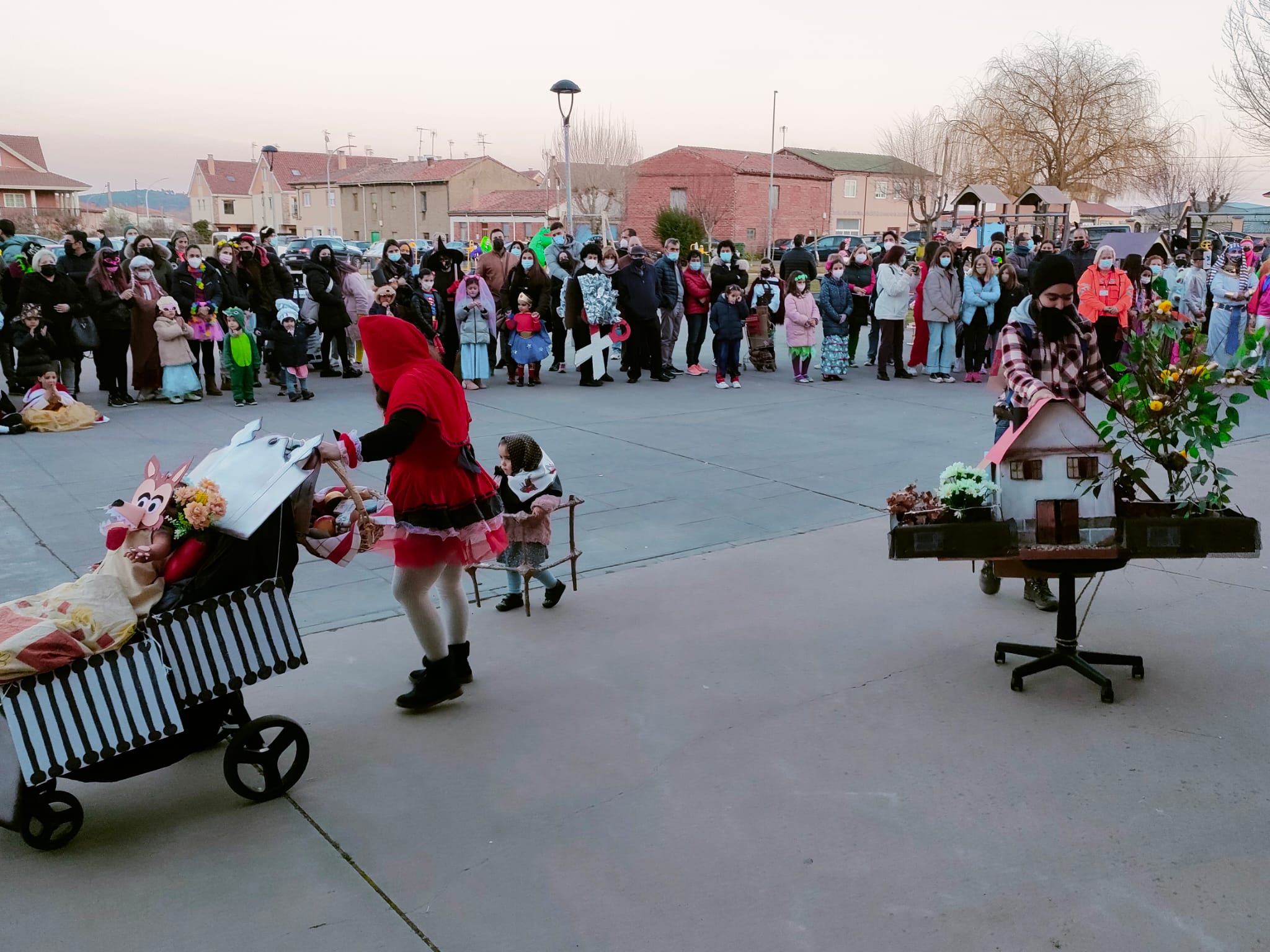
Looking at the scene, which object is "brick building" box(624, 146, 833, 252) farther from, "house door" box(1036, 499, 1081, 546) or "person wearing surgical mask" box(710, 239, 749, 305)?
"house door" box(1036, 499, 1081, 546)

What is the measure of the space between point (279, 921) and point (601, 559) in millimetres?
3568

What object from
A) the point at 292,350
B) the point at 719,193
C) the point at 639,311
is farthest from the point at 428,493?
the point at 719,193

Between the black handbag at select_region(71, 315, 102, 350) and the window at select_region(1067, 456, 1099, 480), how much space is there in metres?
10.5

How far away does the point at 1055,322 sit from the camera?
4.85 m

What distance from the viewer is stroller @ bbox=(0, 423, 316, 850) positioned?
3.27m

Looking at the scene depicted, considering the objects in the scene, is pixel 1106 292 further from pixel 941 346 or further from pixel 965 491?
pixel 965 491

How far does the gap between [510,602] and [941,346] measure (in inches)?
387

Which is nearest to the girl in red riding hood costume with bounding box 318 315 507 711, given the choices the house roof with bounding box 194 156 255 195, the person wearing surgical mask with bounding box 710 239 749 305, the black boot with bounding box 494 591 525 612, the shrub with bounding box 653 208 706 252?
the black boot with bounding box 494 591 525 612

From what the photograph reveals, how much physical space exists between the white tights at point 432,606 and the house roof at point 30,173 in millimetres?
74895

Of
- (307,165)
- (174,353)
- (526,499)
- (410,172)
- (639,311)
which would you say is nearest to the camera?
(526,499)

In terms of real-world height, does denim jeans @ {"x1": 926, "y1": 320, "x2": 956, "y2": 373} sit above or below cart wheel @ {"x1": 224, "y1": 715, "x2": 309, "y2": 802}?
above

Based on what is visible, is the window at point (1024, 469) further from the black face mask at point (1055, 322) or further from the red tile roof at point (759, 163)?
the red tile roof at point (759, 163)

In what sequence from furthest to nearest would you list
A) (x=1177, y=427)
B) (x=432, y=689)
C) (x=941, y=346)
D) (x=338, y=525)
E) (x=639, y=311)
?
(x=941, y=346) < (x=639, y=311) < (x=432, y=689) < (x=1177, y=427) < (x=338, y=525)

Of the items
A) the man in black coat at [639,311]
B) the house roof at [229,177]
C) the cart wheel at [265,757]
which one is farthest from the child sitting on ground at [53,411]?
the house roof at [229,177]
